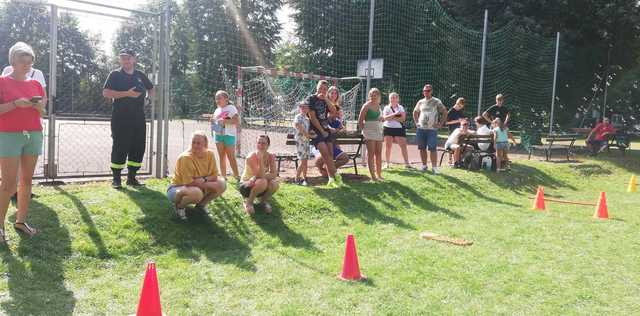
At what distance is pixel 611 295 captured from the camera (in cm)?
455

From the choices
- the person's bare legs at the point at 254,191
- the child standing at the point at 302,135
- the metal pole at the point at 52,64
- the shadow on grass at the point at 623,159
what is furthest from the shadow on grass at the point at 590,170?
the metal pole at the point at 52,64

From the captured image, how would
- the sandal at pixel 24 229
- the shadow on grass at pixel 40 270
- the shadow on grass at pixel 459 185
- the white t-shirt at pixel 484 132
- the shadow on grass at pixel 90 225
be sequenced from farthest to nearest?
1. the white t-shirt at pixel 484 132
2. the shadow on grass at pixel 459 185
3. the shadow on grass at pixel 90 225
4. the sandal at pixel 24 229
5. the shadow on grass at pixel 40 270

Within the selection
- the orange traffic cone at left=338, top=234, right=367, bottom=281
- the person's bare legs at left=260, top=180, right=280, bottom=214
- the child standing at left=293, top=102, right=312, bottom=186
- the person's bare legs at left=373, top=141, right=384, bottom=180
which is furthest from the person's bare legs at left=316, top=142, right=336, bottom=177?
the orange traffic cone at left=338, top=234, right=367, bottom=281

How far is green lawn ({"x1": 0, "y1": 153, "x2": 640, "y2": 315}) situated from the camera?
4215mm

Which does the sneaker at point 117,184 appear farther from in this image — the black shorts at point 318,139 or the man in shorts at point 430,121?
the man in shorts at point 430,121

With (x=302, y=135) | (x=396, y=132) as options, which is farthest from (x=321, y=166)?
(x=396, y=132)

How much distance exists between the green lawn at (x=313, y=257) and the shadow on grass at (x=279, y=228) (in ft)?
0.08

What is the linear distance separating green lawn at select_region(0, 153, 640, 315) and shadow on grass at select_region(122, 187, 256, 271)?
2 cm

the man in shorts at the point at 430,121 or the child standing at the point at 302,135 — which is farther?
the man in shorts at the point at 430,121

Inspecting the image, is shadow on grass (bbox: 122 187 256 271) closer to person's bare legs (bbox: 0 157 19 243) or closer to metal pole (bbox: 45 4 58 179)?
person's bare legs (bbox: 0 157 19 243)

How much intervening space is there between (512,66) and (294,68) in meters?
7.72

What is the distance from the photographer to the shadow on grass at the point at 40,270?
3.90 metres

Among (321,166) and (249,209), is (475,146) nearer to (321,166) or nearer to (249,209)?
(321,166)

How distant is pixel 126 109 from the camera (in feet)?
21.7
